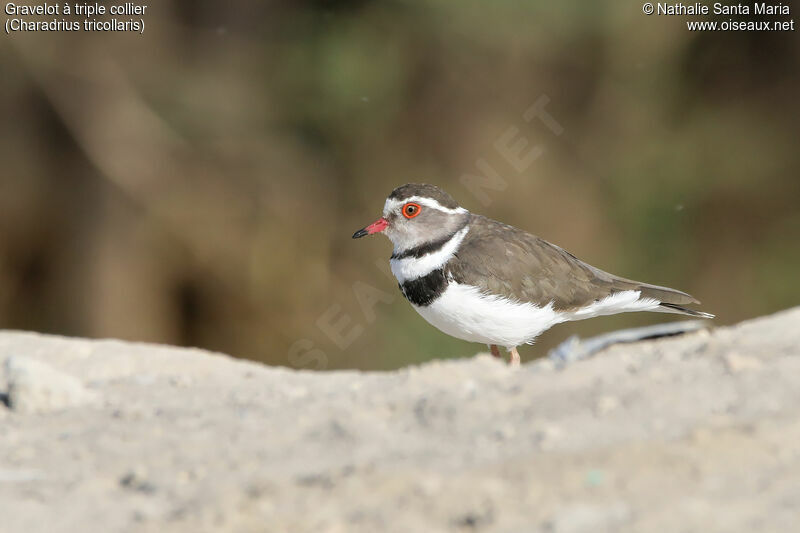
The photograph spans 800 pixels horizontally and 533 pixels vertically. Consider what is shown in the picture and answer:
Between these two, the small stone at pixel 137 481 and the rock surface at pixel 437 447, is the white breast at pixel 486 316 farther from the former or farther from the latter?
the small stone at pixel 137 481

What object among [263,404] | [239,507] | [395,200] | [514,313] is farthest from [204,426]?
[395,200]

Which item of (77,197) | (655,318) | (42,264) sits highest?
(77,197)

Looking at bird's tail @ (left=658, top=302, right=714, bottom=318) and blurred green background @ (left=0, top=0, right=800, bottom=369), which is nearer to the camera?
bird's tail @ (left=658, top=302, right=714, bottom=318)

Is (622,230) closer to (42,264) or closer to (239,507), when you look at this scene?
(42,264)

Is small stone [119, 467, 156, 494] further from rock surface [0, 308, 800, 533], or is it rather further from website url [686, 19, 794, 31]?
website url [686, 19, 794, 31]

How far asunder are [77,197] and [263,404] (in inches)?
278

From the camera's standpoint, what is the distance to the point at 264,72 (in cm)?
1054

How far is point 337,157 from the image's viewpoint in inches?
414

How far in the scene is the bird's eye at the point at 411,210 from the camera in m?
6.20

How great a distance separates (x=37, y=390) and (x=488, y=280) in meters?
2.58

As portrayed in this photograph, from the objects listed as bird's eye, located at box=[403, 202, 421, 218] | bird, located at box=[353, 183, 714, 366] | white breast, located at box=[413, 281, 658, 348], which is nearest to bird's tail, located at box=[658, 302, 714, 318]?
bird, located at box=[353, 183, 714, 366]

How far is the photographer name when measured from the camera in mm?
10555

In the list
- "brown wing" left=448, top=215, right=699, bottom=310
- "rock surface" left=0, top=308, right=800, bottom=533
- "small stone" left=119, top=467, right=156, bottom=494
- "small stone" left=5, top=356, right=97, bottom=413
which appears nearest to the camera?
"rock surface" left=0, top=308, right=800, bottom=533

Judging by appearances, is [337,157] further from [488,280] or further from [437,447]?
[437,447]
